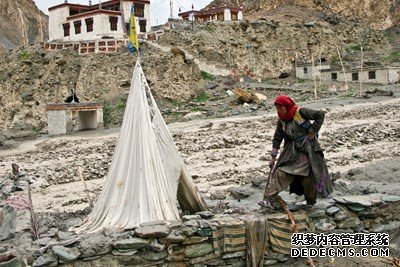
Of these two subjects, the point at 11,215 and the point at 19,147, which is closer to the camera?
the point at 11,215

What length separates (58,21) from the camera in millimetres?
38031

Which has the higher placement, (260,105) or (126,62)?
(126,62)

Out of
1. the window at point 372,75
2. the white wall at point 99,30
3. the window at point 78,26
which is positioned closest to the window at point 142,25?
the white wall at point 99,30

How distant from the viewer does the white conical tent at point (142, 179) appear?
19.3 ft

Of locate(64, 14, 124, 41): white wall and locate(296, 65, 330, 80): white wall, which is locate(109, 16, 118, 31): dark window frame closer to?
locate(64, 14, 124, 41): white wall

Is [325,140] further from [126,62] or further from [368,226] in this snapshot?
[126,62]

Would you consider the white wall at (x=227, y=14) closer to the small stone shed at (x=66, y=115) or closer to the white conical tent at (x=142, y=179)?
the small stone shed at (x=66, y=115)

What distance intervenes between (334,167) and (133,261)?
7.76m

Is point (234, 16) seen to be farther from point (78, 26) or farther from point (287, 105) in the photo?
point (287, 105)

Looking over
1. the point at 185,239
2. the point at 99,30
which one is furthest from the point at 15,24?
the point at 185,239

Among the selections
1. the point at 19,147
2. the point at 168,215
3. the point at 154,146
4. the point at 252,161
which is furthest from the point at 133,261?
the point at 19,147

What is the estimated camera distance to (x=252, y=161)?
13680 millimetres

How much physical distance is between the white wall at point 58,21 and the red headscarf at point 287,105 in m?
35.0

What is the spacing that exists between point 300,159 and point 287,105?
2.20 ft
